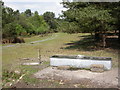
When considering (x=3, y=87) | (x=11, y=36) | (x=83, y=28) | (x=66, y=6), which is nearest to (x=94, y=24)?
(x=83, y=28)

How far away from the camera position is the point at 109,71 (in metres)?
7.23

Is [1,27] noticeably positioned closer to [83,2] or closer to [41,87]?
[83,2]

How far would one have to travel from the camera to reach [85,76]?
6621mm

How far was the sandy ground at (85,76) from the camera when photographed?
579 centimetres

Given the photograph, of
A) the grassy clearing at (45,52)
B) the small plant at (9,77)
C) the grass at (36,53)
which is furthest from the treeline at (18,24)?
the small plant at (9,77)

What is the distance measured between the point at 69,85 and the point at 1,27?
15.4 meters

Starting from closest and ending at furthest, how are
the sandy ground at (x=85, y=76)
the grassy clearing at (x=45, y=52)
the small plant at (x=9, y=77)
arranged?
the sandy ground at (x=85, y=76), the small plant at (x=9, y=77), the grassy clearing at (x=45, y=52)

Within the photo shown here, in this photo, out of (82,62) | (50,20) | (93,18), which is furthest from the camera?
(50,20)

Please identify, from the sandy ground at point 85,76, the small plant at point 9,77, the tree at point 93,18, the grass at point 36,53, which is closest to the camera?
the sandy ground at point 85,76

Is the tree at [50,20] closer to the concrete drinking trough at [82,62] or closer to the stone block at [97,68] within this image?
the concrete drinking trough at [82,62]

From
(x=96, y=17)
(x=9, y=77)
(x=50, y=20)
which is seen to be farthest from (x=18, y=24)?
(x=50, y=20)

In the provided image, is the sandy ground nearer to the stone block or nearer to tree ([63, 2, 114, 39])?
the stone block

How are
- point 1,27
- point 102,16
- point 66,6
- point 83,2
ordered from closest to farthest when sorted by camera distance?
point 102,16 < point 83,2 < point 66,6 < point 1,27

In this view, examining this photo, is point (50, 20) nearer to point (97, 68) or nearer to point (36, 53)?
point (36, 53)
